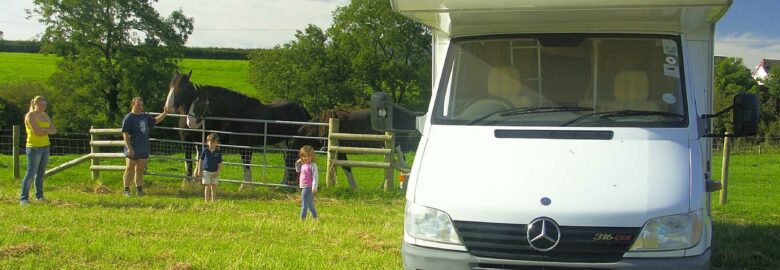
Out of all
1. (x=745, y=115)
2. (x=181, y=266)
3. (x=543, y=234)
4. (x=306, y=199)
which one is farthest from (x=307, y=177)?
(x=745, y=115)

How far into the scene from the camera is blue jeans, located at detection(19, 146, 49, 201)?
35.3 ft

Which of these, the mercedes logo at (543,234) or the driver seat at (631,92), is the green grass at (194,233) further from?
the driver seat at (631,92)

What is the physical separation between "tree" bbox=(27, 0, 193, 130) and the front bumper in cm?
3790

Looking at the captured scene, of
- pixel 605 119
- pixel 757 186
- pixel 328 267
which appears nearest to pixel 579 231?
pixel 605 119

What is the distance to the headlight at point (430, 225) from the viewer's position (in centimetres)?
457

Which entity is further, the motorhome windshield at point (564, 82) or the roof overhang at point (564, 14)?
the motorhome windshield at point (564, 82)

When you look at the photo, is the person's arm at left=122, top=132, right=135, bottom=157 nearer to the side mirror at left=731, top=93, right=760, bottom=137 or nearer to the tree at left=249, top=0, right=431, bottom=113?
the side mirror at left=731, top=93, right=760, bottom=137


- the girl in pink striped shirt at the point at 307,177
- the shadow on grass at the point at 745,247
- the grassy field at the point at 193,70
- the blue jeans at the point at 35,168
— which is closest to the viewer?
the shadow on grass at the point at 745,247

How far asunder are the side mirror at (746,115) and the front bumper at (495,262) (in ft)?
3.61

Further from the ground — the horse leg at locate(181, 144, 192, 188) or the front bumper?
the front bumper

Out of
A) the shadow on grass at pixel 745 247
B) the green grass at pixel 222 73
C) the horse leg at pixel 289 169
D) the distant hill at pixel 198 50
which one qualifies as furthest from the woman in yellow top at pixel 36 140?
the distant hill at pixel 198 50

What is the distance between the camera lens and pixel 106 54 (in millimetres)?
41906

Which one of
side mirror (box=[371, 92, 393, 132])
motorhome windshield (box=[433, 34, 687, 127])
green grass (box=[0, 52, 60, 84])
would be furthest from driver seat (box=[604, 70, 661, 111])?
green grass (box=[0, 52, 60, 84])

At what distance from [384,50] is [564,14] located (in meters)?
44.8
